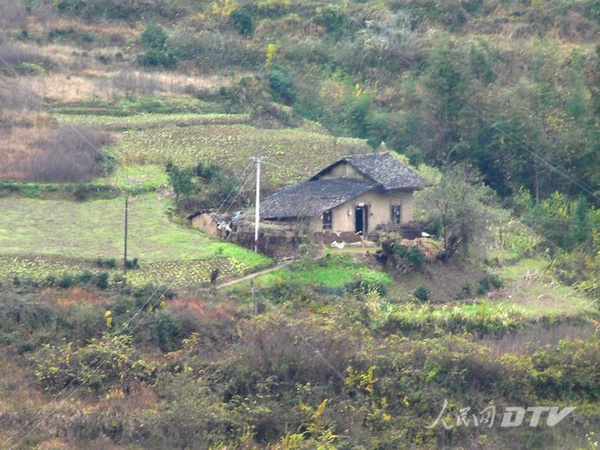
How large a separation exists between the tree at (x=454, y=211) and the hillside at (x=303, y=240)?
0.06 m

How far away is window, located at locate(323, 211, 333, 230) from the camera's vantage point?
29734 mm

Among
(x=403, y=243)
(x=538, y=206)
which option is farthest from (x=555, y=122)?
(x=403, y=243)

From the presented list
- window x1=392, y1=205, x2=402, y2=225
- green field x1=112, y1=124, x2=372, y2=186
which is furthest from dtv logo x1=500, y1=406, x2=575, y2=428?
green field x1=112, y1=124, x2=372, y2=186

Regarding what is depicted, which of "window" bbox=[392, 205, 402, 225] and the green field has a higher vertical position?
the green field

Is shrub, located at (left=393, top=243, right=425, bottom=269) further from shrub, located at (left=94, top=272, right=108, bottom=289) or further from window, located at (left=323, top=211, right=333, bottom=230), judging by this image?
shrub, located at (left=94, top=272, right=108, bottom=289)

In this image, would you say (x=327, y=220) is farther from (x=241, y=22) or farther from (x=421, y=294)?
(x=241, y=22)

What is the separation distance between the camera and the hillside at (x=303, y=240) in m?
20.8

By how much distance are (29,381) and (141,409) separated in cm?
247

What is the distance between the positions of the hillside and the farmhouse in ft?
3.72

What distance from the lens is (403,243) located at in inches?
1145

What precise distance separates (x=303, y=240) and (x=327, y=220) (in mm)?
1845

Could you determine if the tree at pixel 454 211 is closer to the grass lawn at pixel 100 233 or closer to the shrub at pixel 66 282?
the grass lawn at pixel 100 233

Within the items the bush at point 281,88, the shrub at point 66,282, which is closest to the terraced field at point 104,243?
the shrub at point 66,282

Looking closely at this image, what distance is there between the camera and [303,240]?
28.1 meters
